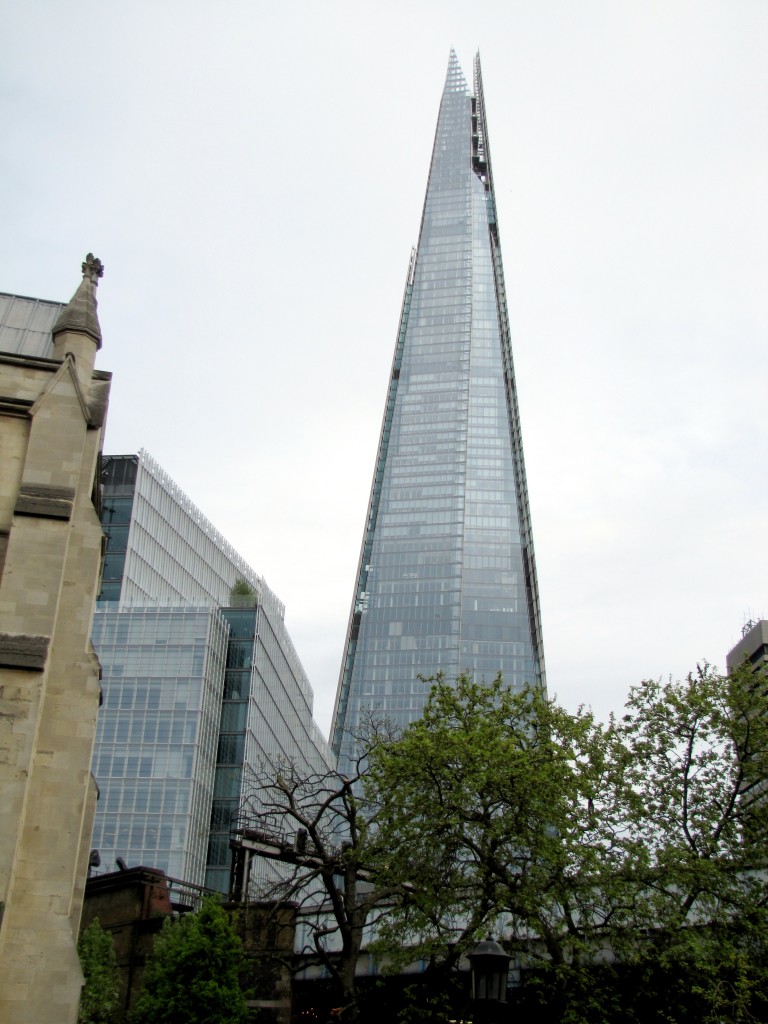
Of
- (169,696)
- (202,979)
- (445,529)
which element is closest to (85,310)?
(202,979)

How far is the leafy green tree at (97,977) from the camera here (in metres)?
29.7

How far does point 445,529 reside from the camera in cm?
16262

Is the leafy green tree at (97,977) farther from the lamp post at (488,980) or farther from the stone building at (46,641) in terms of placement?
the lamp post at (488,980)

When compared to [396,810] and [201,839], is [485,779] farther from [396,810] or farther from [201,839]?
[201,839]

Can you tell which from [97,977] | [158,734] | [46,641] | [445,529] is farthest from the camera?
[445,529]

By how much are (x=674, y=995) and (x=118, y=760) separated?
57.0 metres

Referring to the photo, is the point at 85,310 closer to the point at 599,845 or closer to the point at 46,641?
the point at 46,641

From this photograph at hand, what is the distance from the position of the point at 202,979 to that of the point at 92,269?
18.0m

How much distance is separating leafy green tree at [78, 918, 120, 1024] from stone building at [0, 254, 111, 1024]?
299 inches

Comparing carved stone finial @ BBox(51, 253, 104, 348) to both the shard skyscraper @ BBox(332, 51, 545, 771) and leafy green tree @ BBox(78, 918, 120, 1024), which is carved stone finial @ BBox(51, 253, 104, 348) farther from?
the shard skyscraper @ BBox(332, 51, 545, 771)

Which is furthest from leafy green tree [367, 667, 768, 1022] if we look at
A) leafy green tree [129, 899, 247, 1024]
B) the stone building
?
the stone building

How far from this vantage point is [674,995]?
26.3 m

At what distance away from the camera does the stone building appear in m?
18.2

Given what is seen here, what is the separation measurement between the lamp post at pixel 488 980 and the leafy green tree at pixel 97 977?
17.2m
